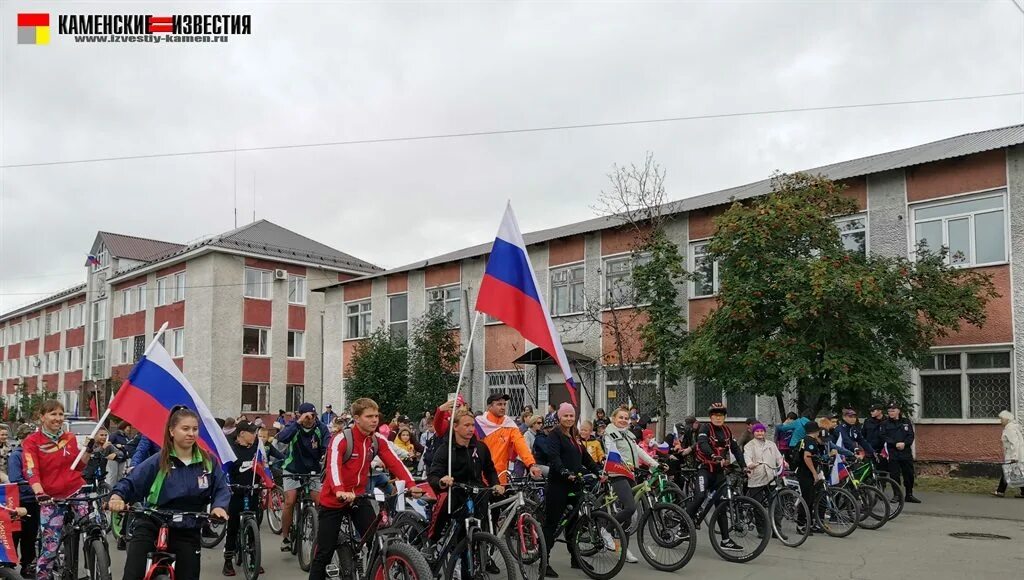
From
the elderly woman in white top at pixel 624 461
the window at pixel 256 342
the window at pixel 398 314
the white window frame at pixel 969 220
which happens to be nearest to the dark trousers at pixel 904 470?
the white window frame at pixel 969 220

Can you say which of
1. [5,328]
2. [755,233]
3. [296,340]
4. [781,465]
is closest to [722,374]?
[755,233]

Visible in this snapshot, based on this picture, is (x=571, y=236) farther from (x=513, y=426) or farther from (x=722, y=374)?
(x=513, y=426)

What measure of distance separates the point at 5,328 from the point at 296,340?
42.4 metres

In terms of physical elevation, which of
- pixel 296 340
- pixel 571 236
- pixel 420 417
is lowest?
pixel 420 417

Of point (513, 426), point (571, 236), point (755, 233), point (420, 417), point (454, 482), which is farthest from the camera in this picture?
point (420, 417)

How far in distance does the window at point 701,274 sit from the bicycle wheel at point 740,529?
13.3 metres

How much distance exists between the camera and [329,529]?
7.08m

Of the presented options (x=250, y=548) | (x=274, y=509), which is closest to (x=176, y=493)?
(x=250, y=548)

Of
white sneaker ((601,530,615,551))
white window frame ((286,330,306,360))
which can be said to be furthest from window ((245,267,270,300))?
white sneaker ((601,530,615,551))

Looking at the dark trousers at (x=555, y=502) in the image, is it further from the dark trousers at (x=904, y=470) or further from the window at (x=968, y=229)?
the window at (x=968, y=229)

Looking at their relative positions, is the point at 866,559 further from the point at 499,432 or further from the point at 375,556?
the point at 375,556

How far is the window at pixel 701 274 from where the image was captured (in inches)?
926

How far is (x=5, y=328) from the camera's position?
242 feet

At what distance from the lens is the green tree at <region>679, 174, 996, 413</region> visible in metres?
16.9
